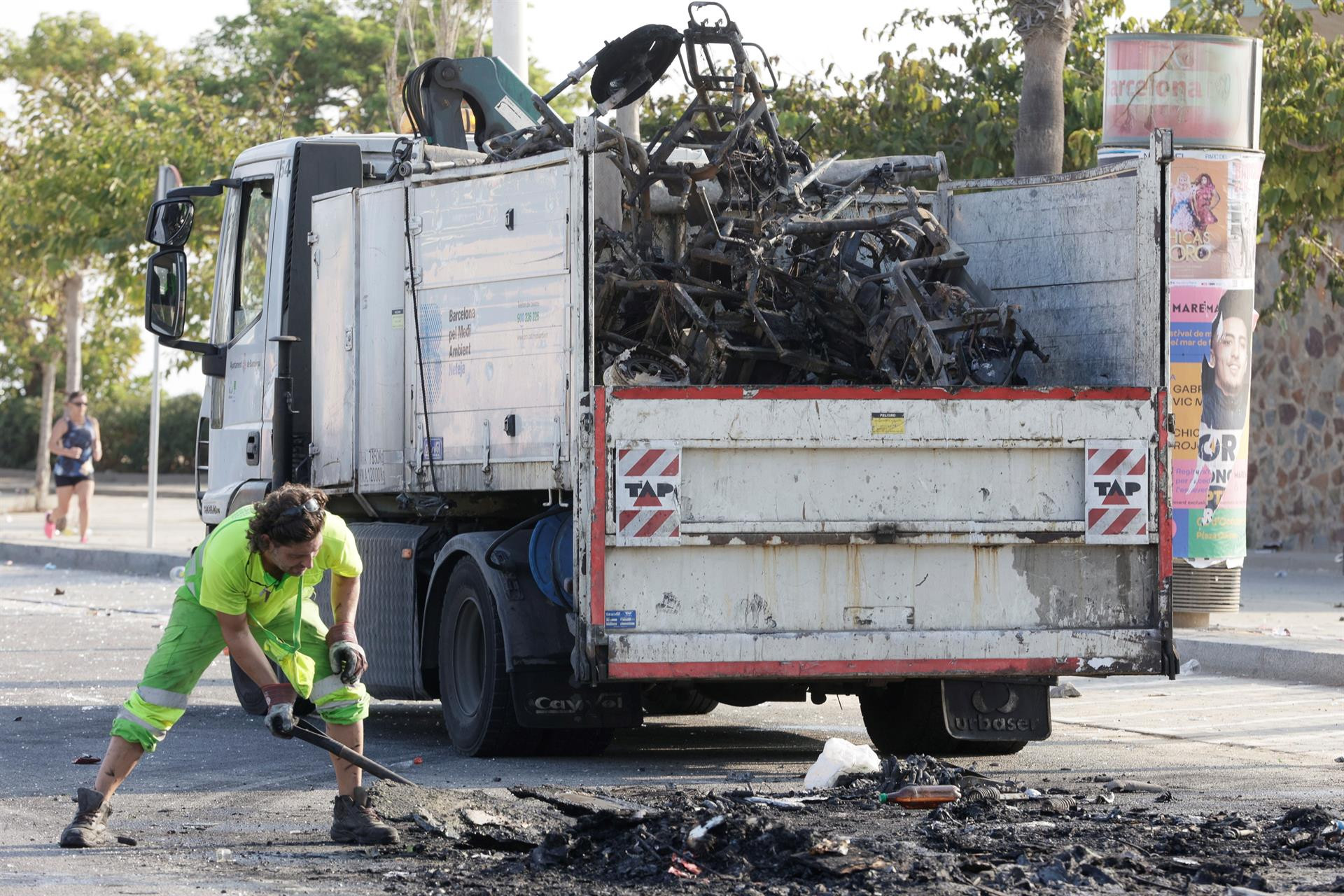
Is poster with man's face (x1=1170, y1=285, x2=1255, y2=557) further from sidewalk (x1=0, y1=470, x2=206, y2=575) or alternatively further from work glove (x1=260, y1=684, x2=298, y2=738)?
work glove (x1=260, y1=684, x2=298, y2=738)

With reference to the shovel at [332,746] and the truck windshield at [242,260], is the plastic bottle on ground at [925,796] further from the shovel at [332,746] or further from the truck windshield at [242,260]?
the truck windshield at [242,260]

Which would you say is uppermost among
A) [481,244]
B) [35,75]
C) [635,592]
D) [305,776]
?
[35,75]

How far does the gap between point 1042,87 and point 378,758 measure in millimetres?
6468

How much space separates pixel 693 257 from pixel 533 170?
121 cm

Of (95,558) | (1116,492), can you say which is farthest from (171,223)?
(95,558)

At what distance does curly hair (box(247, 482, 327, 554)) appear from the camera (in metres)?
6.20

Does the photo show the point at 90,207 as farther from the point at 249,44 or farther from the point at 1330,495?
the point at 1330,495

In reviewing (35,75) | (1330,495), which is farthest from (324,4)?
(1330,495)

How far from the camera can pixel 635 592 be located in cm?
770

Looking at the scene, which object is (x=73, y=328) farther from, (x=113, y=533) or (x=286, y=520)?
(x=286, y=520)

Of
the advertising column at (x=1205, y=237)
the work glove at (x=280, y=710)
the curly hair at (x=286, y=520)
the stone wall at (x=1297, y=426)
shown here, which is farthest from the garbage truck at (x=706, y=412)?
the stone wall at (x=1297, y=426)

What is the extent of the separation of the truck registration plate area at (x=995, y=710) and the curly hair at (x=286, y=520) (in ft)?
10.2

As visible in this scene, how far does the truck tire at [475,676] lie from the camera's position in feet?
27.7

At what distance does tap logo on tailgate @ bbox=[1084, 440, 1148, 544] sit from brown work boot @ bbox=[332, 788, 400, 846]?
3.12 m
